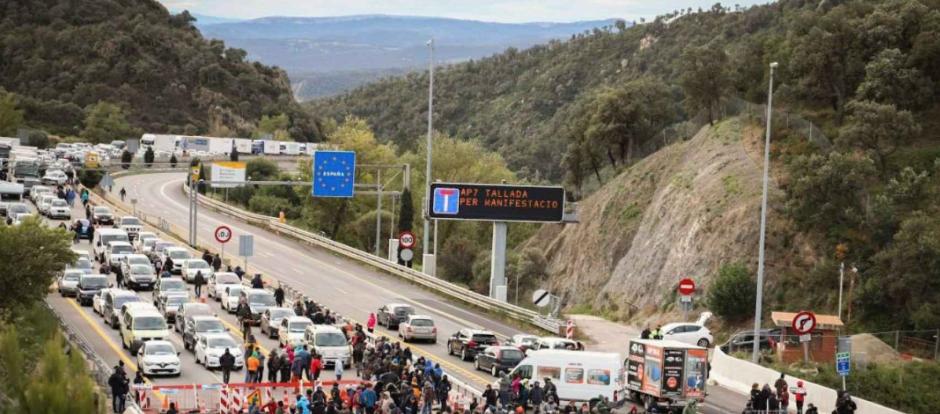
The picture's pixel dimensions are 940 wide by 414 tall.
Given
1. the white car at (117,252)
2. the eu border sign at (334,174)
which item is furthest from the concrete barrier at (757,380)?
the eu border sign at (334,174)

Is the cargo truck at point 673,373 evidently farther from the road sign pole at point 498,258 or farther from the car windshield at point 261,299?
the road sign pole at point 498,258

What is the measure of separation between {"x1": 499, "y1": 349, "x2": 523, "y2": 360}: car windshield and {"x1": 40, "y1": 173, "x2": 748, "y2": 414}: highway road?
2.96ft

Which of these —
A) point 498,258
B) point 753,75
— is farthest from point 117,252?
point 753,75

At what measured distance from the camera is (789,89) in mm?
76125

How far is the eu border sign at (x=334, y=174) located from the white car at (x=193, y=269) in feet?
51.2

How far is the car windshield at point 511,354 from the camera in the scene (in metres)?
43.5

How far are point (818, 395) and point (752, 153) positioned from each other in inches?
1302

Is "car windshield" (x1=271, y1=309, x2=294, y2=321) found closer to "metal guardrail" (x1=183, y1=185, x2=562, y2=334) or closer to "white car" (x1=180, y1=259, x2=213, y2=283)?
"metal guardrail" (x1=183, y1=185, x2=562, y2=334)

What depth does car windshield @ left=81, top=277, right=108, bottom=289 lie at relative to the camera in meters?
54.0

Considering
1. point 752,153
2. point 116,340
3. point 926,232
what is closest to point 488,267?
point 752,153

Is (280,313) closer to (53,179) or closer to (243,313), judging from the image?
(243,313)

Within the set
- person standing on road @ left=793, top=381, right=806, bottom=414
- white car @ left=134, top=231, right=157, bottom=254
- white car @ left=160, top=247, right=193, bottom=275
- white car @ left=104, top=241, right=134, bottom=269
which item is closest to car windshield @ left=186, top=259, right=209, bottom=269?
white car @ left=160, top=247, right=193, bottom=275

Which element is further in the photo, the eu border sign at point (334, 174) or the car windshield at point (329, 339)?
the eu border sign at point (334, 174)

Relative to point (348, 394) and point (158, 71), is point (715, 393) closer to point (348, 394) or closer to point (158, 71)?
point (348, 394)
